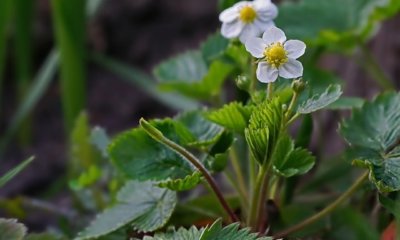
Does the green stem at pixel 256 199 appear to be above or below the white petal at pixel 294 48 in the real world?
below

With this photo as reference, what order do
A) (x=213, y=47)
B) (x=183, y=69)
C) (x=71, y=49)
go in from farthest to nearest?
(x=71, y=49)
(x=183, y=69)
(x=213, y=47)

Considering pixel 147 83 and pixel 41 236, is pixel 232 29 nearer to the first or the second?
pixel 41 236

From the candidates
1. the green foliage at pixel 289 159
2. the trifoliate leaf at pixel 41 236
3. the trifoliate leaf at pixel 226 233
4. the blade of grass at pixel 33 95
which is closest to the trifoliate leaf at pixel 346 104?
the green foliage at pixel 289 159

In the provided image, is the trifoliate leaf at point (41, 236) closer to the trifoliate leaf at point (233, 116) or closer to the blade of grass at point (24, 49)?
the trifoliate leaf at point (233, 116)

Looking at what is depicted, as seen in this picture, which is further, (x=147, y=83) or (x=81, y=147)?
(x=147, y=83)

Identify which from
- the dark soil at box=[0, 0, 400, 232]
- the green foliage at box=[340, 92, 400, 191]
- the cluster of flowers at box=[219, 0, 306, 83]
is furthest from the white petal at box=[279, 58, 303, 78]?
the dark soil at box=[0, 0, 400, 232]

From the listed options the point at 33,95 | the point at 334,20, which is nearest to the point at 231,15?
the point at 334,20
